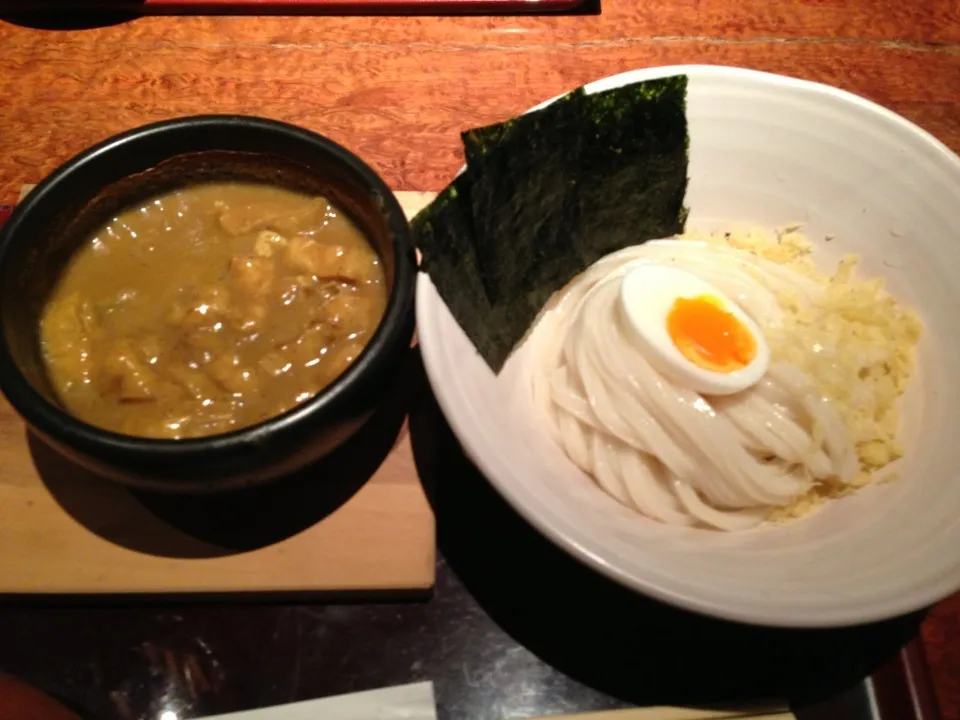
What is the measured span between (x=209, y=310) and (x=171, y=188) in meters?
0.35

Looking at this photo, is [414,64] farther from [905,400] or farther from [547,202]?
[905,400]

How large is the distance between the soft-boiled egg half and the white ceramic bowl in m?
0.27

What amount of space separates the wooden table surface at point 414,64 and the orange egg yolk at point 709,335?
0.79 metres

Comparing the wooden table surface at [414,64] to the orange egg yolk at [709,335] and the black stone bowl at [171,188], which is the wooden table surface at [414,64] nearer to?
the black stone bowl at [171,188]

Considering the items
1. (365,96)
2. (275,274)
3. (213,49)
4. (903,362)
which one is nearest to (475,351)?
(275,274)

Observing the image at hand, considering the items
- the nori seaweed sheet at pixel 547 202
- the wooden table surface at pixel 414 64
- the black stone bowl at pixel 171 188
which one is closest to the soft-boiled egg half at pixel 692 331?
the nori seaweed sheet at pixel 547 202

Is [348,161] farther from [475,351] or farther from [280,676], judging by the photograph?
[280,676]

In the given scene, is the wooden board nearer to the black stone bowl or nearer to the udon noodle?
the black stone bowl

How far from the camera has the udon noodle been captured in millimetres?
1502

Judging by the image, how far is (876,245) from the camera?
180 centimetres

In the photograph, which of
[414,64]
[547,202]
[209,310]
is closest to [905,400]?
[547,202]

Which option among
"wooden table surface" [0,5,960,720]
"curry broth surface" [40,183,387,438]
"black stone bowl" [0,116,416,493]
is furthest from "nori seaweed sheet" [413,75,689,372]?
"wooden table surface" [0,5,960,720]

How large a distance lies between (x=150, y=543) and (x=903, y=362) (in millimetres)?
1625

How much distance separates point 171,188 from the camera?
1.70m
